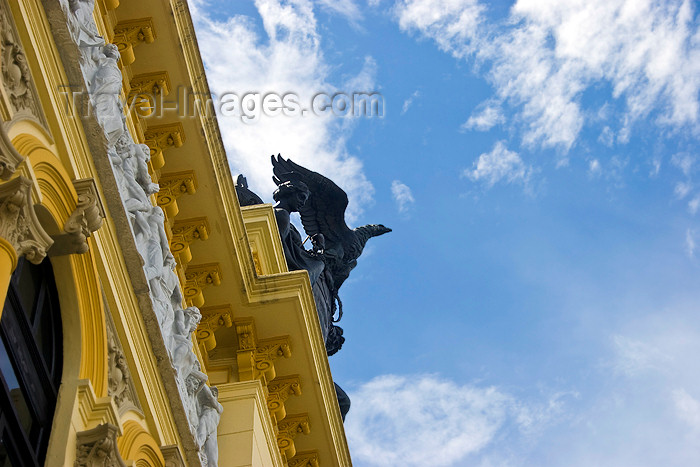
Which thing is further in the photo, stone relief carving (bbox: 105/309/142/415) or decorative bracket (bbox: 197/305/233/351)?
decorative bracket (bbox: 197/305/233/351)

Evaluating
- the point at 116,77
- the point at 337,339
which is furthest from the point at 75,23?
the point at 337,339

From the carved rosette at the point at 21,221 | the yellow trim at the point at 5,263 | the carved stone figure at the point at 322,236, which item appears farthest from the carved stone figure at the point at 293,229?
the yellow trim at the point at 5,263

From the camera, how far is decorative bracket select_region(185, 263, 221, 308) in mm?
15211

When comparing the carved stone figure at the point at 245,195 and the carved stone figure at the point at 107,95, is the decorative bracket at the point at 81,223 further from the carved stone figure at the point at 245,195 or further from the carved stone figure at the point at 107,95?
the carved stone figure at the point at 245,195

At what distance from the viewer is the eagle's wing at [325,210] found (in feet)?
72.3

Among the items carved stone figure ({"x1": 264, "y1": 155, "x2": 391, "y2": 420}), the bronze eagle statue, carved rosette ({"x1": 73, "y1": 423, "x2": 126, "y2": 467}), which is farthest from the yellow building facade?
the bronze eagle statue

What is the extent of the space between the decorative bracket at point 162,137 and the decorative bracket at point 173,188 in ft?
1.41

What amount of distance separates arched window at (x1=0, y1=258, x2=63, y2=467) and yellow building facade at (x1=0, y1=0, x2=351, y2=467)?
0.02 metres

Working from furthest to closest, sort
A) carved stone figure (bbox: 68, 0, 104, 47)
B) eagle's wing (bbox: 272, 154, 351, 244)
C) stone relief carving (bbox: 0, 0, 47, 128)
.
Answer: eagle's wing (bbox: 272, 154, 351, 244), carved stone figure (bbox: 68, 0, 104, 47), stone relief carving (bbox: 0, 0, 47, 128)

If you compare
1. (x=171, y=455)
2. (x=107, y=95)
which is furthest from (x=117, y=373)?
(x=107, y=95)

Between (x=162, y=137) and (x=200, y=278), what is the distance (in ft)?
8.56

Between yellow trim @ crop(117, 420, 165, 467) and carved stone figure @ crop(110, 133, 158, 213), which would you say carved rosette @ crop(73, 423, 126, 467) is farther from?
carved stone figure @ crop(110, 133, 158, 213)

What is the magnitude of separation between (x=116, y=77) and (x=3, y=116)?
9.60 feet

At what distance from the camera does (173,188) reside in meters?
14.4
